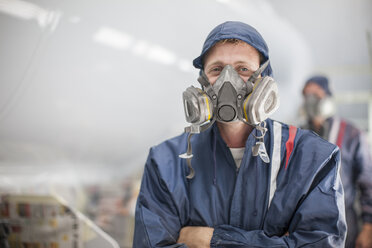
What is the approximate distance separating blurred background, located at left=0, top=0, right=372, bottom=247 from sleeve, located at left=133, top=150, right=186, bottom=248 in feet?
2.26

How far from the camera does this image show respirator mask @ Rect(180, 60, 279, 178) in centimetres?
96

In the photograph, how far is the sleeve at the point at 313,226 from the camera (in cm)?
91

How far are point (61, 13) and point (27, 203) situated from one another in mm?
1089

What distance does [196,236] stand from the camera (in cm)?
99

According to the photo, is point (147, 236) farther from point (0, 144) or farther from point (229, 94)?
point (0, 144)

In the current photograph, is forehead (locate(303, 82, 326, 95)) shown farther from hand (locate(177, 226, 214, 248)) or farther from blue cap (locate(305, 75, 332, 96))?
hand (locate(177, 226, 214, 248))

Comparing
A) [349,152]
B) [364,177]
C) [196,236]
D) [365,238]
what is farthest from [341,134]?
[196,236]

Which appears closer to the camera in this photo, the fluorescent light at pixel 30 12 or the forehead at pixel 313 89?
the fluorescent light at pixel 30 12

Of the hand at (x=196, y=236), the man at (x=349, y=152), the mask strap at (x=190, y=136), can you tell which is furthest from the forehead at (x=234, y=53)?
the man at (x=349, y=152)

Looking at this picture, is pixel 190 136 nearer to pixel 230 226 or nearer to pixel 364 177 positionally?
pixel 230 226

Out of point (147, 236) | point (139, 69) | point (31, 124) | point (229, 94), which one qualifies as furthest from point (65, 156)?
point (229, 94)

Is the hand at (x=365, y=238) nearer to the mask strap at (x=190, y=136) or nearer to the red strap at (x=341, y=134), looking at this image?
the red strap at (x=341, y=134)

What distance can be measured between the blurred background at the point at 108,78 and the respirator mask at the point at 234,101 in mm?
637

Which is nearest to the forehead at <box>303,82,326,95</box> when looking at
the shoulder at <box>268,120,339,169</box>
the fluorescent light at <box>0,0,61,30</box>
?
the shoulder at <box>268,120,339,169</box>
